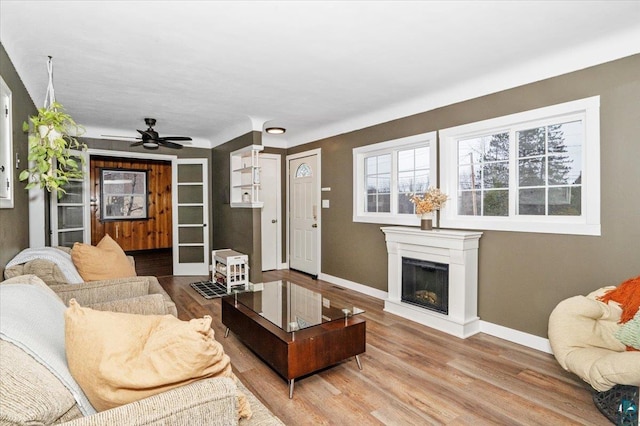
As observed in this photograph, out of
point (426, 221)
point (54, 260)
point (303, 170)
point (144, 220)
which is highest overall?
point (303, 170)

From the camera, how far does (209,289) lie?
4.99m

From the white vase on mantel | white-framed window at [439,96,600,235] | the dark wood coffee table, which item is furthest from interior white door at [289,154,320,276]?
the dark wood coffee table

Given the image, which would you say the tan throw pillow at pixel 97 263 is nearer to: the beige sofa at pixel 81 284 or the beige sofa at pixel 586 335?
the beige sofa at pixel 81 284

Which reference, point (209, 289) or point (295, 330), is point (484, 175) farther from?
point (209, 289)

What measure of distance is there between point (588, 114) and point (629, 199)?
2.37 ft

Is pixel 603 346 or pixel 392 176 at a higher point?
pixel 392 176

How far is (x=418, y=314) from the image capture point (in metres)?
3.63

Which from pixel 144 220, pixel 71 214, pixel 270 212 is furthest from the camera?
pixel 144 220

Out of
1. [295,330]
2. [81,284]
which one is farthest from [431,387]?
[81,284]

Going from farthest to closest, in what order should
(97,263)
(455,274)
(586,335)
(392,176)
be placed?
(392,176) → (455,274) → (97,263) → (586,335)

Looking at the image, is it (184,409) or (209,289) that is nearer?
(184,409)

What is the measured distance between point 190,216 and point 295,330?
176 inches

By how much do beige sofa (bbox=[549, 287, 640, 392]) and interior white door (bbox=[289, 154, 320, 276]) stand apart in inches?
149

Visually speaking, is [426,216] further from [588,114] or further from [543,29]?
[543,29]
